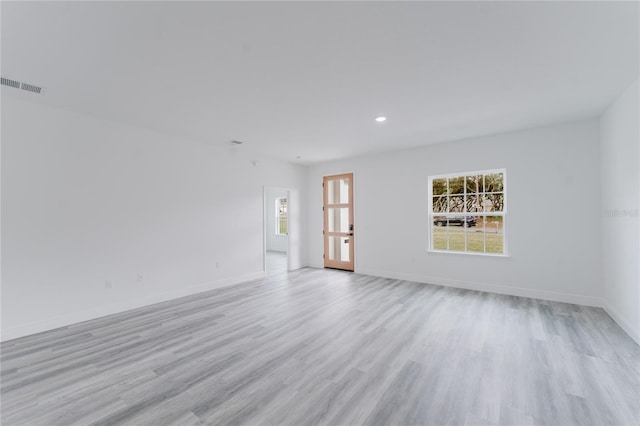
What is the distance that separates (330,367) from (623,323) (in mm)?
3567

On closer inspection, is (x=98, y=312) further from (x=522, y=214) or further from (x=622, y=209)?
(x=622, y=209)

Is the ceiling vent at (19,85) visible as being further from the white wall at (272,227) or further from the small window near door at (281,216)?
the small window near door at (281,216)

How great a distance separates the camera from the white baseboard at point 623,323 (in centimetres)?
286

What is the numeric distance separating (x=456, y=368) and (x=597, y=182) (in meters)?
3.71

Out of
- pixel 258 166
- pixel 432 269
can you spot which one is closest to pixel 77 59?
pixel 258 166

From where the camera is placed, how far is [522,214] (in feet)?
14.6

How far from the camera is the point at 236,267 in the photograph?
5562 millimetres

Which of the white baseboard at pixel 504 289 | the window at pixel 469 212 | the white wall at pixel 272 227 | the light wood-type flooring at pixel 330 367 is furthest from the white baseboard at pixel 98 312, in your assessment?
the white wall at pixel 272 227

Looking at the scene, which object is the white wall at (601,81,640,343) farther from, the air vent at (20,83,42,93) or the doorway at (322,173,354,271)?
the air vent at (20,83,42,93)

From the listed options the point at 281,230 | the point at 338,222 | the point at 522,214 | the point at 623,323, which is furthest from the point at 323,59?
the point at 281,230

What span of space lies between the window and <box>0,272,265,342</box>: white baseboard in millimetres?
4362

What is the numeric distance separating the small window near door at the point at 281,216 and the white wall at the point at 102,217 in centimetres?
525

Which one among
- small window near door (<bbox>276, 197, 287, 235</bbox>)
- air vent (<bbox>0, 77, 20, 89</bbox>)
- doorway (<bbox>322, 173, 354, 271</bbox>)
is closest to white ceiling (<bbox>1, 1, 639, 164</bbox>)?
air vent (<bbox>0, 77, 20, 89</bbox>)

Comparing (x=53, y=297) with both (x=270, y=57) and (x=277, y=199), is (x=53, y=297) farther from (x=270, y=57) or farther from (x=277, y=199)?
(x=277, y=199)
